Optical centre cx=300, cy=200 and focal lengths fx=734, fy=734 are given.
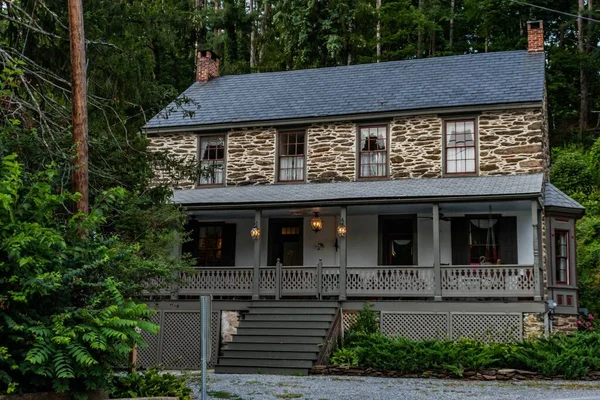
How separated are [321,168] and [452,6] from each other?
21775 millimetres

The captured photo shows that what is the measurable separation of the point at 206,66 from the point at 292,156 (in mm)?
6190

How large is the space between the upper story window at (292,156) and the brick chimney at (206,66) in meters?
5.27

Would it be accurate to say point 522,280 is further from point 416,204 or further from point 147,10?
point 147,10

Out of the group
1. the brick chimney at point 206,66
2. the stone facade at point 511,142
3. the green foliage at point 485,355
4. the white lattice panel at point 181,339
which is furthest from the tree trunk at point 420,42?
the green foliage at point 485,355

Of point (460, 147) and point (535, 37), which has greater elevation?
point (535, 37)

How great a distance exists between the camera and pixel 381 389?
12.5 meters

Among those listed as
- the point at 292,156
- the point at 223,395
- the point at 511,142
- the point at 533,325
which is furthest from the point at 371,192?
the point at 223,395

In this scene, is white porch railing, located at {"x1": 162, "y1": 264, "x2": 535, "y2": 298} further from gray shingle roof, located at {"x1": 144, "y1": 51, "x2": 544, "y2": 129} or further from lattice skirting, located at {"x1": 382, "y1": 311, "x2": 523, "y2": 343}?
gray shingle roof, located at {"x1": 144, "y1": 51, "x2": 544, "y2": 129}

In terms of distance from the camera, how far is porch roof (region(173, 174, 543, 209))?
671 inches

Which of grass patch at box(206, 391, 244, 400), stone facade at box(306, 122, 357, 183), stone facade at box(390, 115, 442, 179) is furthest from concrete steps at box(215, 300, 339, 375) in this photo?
stone facade at box(390, 115, 442, 179)

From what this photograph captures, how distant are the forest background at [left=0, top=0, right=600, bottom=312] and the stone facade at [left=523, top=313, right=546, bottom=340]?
5.48 metres

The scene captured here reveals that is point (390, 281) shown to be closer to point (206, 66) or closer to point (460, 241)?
point (460, 241)

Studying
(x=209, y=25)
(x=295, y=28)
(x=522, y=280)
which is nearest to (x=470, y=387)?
(x=522, y=280)

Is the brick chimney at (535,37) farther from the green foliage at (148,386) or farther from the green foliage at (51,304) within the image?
the green foliage at (51,304)
